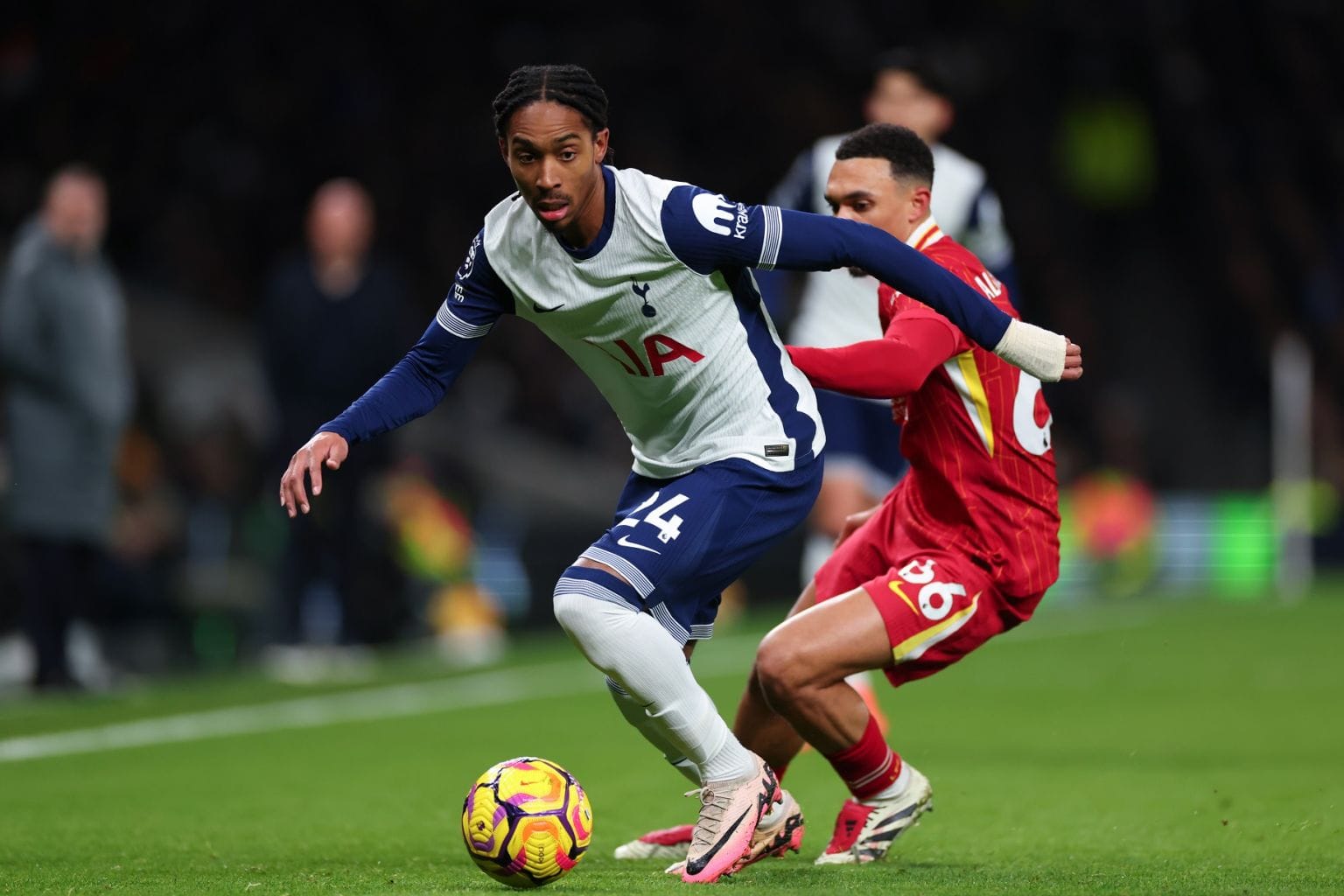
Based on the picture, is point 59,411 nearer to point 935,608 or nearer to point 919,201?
point 919,201

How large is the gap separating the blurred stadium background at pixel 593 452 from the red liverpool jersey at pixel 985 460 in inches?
29.7

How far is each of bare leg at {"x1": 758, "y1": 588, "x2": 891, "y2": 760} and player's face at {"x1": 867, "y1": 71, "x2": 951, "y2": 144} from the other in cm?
260

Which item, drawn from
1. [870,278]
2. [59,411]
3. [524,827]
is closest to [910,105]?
[870,278]

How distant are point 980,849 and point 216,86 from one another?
14006 millimetres

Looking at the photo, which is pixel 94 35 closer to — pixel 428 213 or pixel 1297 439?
pixel 428 213

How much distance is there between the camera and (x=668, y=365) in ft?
15.7

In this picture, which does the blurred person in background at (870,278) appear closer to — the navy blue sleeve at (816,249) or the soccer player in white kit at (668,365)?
the soccer player in white kit at (668,365)

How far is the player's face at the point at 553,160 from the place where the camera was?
455 cm

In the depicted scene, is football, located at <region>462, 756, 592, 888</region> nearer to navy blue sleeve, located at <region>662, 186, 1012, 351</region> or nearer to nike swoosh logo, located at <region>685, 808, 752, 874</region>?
nike swoosh logo, located at <region>685, 808, 752, 874</region>

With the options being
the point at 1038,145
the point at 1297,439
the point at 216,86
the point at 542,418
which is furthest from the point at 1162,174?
the point at 216,86

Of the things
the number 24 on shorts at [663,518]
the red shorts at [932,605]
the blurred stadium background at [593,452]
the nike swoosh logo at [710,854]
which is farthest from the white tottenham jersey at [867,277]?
the nike swoosh logo at [710,854]

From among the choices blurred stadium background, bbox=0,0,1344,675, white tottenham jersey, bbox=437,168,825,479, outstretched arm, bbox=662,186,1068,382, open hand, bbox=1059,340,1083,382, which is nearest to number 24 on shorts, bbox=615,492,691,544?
white tottenham jersey, bbox=437,168,825,479

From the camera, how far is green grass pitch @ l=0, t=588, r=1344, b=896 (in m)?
4.75

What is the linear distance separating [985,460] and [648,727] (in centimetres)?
107
